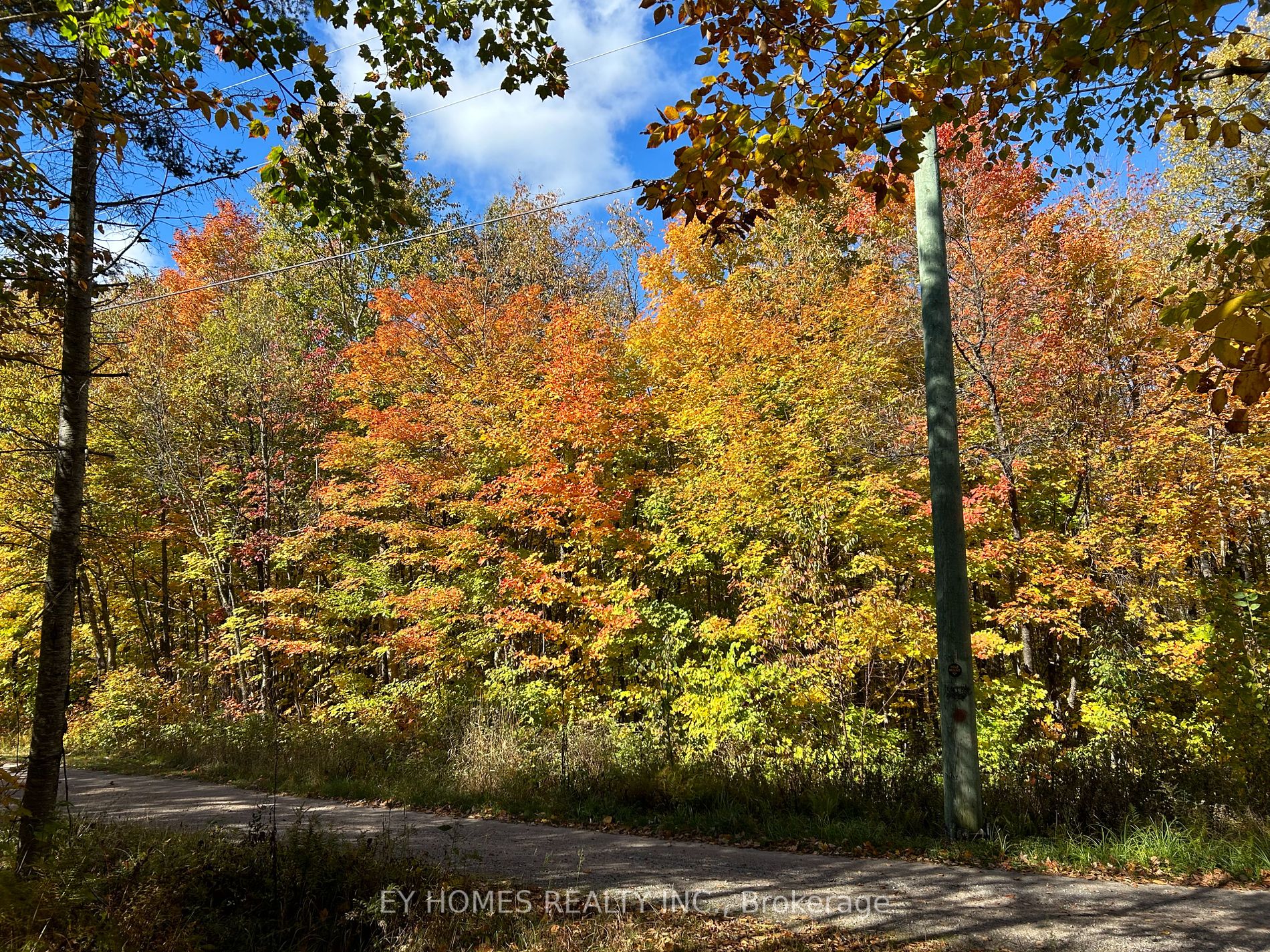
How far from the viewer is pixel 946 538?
19.5 feet

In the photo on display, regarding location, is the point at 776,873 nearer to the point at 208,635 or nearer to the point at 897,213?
the point at 897,213

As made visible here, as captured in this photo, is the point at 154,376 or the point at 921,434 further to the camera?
the point at 154,376

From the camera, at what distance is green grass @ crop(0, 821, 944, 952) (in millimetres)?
3480

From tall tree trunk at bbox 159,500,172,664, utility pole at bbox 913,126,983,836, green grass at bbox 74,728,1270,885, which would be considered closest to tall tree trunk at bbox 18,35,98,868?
green grass at bbox 74,728,1270,885

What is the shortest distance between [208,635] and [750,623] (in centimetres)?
1518

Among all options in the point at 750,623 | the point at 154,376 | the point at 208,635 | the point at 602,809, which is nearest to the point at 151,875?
the point at 602,809

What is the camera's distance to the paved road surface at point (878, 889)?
3.66 m

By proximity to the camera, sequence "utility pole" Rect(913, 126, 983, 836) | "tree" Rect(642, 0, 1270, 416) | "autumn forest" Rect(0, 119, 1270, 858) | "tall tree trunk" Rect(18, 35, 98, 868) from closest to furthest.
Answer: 1. "tree" Rect(642, 0, 1270, 416)
2. "tall tree trunk" Rect(18, 35, 98, 868)
3. "utility pole" Rect(913, 126, 983, 836)
4. "autumn forest" Rect(0, 119, 1270, 858)

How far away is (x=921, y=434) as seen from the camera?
445 inches

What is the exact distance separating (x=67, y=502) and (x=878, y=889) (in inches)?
246

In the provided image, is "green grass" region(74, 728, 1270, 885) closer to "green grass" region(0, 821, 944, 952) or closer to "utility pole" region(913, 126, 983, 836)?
"utility pole" region(913, 126, 983, 836)

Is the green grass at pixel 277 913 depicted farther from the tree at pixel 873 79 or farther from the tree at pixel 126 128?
the tree at pixel 873 79

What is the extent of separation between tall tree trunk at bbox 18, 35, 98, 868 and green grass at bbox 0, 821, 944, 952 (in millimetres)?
540

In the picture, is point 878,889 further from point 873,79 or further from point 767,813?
point 873,79
